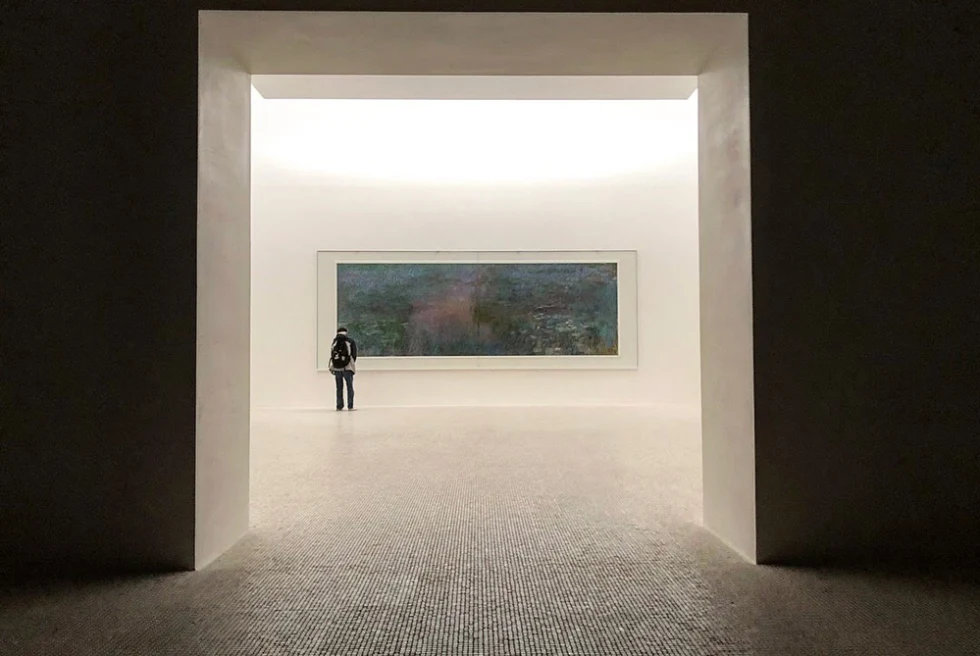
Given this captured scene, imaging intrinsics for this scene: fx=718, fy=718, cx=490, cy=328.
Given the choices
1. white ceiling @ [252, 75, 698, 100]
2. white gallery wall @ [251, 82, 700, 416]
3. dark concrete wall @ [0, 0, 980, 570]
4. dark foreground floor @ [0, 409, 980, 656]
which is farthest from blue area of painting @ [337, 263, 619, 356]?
dark concrete wall @ [0, 0, 980, 570]

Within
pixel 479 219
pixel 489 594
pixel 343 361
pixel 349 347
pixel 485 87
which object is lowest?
pixel 489 594

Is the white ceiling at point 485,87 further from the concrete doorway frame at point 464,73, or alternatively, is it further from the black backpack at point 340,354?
the black backpack at point 340,354

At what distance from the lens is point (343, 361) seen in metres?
13.0

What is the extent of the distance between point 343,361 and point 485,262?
3710 millimetres

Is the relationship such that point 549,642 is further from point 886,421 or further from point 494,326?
point 494,326

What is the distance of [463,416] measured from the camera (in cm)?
1201

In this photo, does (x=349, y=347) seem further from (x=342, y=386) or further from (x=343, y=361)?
(x=342, y=386)

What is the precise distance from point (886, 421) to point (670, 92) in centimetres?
523

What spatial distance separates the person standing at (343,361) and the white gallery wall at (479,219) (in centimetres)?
118

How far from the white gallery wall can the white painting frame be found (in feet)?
0.49

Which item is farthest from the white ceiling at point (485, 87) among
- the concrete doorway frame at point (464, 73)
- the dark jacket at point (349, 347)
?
the dark jacket at point (349, 347)

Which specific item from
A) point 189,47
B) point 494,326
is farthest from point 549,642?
point 494,326

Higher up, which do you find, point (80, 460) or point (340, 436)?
point (80, 460)

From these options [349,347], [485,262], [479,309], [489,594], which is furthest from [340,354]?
[489,594]
